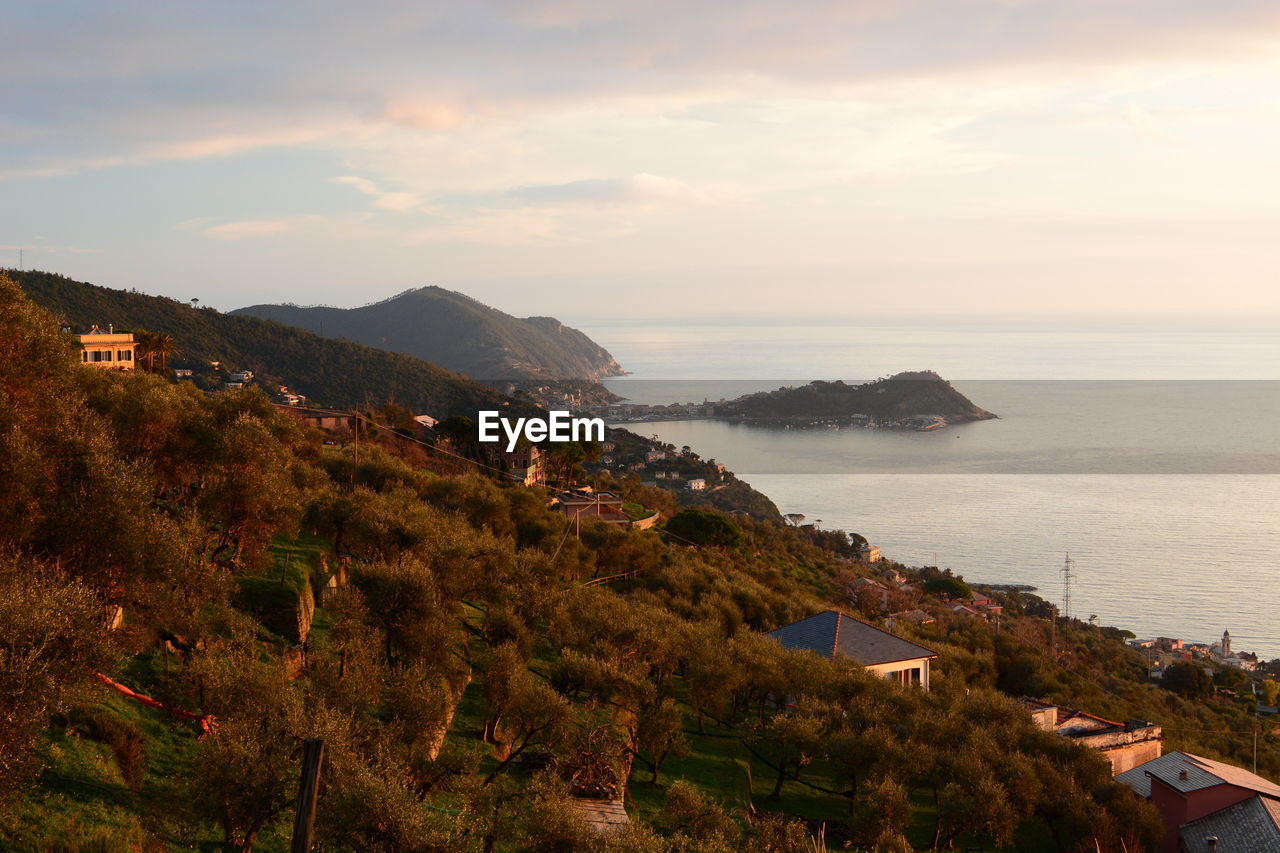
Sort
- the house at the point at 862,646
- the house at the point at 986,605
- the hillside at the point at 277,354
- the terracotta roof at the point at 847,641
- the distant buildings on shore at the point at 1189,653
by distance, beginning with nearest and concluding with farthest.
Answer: the house at the point at 862,646
the terracotta roof at the point at 847,641
the distant buildings on shore at the point at 1189,653
the house at the point at 986,605
the hillside at the point at 277,354

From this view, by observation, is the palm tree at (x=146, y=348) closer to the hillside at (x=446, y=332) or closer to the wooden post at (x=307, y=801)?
the wooden post at (x=307, y=801)

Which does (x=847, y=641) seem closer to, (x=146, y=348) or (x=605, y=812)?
(x=605, y=812)

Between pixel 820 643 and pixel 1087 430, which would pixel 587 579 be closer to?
pixel 820 643

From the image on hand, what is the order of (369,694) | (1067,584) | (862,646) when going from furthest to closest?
(1067,584)
(862,646)
(369,694)

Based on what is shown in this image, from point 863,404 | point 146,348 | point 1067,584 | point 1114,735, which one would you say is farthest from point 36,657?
point 863,404

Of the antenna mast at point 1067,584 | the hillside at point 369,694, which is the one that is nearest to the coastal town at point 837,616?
the hillside at point 369,694
